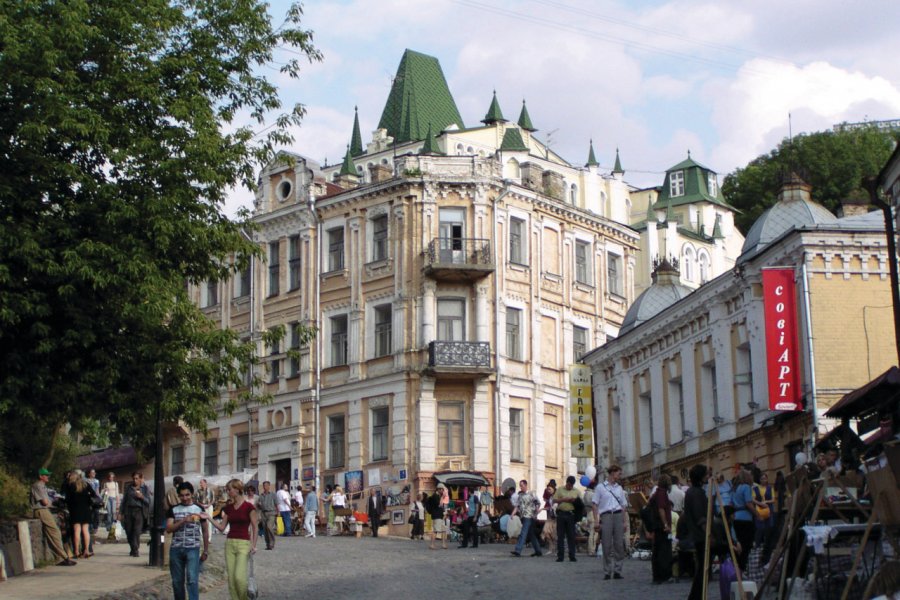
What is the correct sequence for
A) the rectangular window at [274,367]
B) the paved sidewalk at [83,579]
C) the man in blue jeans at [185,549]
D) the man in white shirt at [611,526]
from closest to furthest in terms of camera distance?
the man in blue jeans at [185,549], the paved sidewalk at [83,579], the man in white shirt at [611,526], the rectangular window at [274,367]

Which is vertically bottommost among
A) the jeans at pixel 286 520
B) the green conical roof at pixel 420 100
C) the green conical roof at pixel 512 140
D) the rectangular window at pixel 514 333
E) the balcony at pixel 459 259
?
the jeans at pixel 286 520

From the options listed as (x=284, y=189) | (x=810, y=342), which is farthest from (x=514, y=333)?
(x=810, y=342)

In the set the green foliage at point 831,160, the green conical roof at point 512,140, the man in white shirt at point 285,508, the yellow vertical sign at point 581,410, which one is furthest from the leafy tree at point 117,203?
the green foliage at point 831,160

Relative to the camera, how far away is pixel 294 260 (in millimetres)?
61312

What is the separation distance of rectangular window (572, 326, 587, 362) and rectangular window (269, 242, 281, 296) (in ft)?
39.6

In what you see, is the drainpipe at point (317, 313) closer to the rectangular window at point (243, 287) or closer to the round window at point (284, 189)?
the round window at point (284, 189)

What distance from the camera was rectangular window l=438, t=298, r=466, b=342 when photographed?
56.5 metres

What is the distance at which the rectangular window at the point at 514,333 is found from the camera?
57.2 m

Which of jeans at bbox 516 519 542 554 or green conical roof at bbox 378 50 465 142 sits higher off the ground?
green conical roof at bbox 378 50 465 142

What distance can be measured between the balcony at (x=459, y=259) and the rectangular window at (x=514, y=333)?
6.51 feet

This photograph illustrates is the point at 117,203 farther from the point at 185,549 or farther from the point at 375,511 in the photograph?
the point at 375,511

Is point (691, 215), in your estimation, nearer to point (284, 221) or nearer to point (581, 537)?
point (284, 221)

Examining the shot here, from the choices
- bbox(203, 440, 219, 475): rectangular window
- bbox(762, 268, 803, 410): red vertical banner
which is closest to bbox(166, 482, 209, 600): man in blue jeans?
bbox(762, 268, 803, 410): red vertical banner

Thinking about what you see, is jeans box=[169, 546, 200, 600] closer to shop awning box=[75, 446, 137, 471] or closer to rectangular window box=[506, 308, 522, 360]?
rectangular window box=[506, 308, 522, 360]
